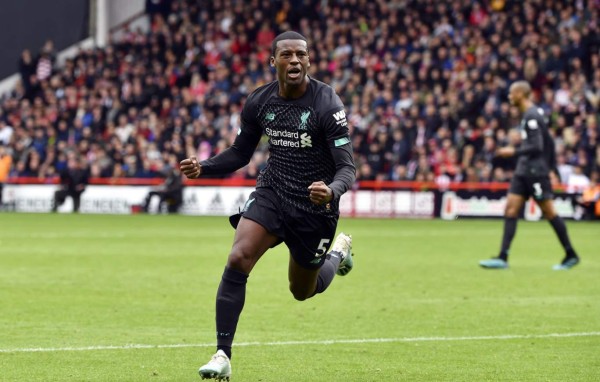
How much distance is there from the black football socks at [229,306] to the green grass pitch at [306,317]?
38cm

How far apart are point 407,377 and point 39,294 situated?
5.86 meters

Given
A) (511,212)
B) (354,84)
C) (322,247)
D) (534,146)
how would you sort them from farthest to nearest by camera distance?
(354,84) → (511,212) → (534,146) → (322,247)

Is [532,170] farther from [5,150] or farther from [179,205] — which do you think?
[5,150]

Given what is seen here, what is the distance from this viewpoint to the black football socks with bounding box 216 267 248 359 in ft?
Result: 23.1

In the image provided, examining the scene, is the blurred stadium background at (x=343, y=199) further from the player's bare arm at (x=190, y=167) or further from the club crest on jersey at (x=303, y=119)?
the club crest on jersey at (x=303, y=119)

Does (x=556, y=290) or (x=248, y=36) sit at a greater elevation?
(x=248, y=36)

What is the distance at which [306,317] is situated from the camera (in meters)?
Answer: 10.5

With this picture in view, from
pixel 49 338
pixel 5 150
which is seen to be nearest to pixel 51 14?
pixel 5 150

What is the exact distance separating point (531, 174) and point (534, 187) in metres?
0.18

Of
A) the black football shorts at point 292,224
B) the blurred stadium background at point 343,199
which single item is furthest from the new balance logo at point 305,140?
the blurred stadium background at point 343,199

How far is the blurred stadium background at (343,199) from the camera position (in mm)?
8656

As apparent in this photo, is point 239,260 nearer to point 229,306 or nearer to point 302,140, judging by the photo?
point 229,306

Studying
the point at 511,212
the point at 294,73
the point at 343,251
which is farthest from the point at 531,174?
the point at 294,73

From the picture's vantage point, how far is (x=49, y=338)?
29.5 feet
